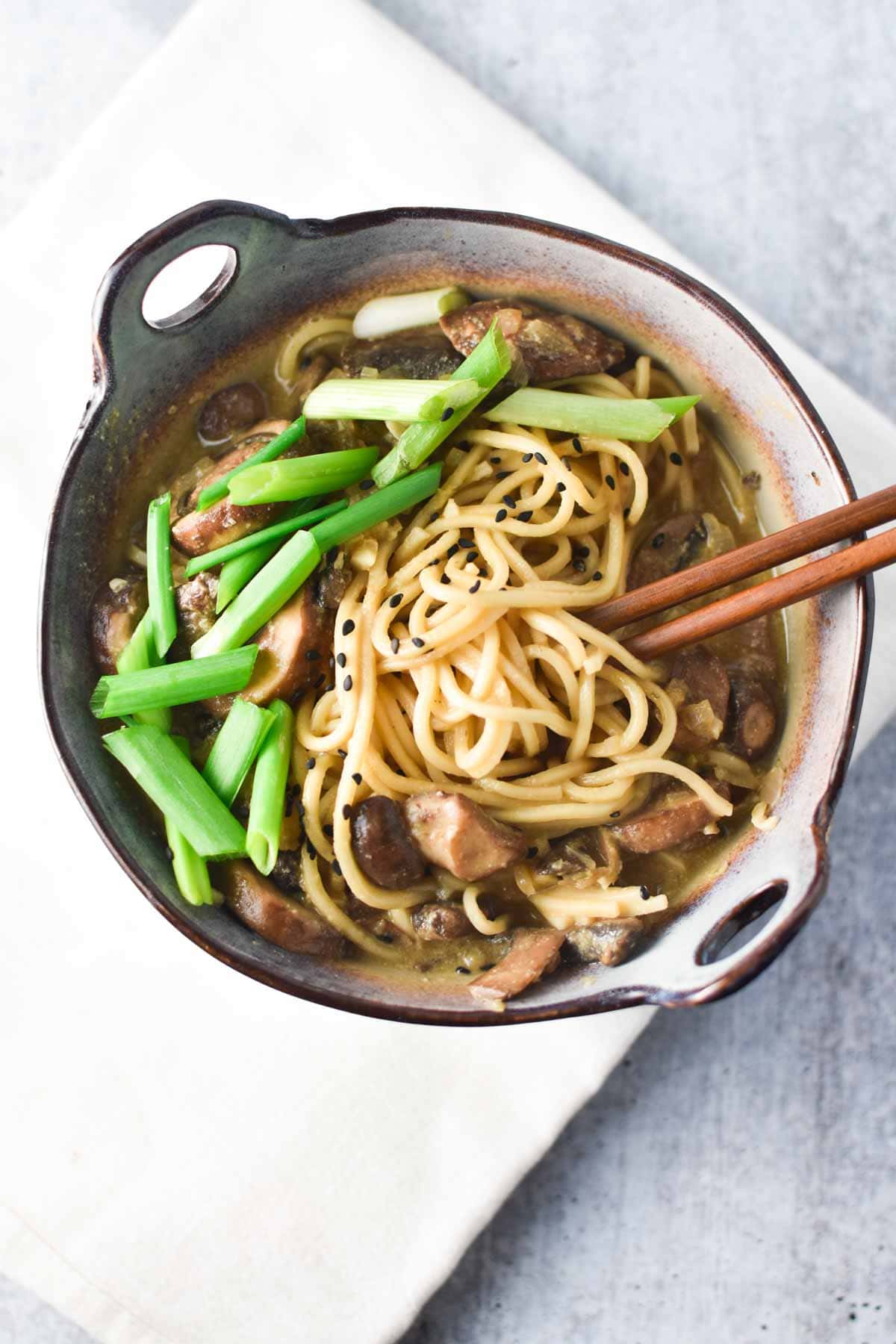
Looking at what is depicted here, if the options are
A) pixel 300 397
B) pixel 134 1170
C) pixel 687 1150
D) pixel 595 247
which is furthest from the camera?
pixel 687 1150

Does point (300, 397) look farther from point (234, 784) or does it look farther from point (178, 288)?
point (234, 784)

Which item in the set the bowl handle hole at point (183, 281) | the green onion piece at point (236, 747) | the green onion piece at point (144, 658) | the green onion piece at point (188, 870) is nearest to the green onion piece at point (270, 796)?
the green onion piece at point (236, 747)

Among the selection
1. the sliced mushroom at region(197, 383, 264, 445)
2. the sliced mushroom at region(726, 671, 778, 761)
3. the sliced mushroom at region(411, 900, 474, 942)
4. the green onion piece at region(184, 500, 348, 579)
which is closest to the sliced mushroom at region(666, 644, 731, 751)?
the sliced mushroom at region(726, 671, 778, 761)

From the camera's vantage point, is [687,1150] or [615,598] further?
[687,1150]

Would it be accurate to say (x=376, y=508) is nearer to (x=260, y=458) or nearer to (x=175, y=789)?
(x=260, y=458)

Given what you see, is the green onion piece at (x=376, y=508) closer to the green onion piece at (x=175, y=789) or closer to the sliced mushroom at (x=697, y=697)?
the green onion piece at (x=175, y=789)

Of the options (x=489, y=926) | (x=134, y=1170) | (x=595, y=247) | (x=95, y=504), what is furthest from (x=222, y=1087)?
(x=595, y=247)
